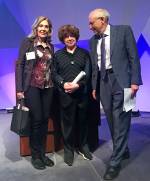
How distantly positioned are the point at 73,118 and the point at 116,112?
51 centimetres

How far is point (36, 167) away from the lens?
3.60 m

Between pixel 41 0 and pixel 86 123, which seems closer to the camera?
pixel 86 123

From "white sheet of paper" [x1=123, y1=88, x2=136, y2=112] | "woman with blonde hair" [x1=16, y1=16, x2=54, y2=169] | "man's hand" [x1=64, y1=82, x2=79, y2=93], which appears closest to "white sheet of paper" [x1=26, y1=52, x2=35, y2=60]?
"woman with blonde hair" [x1=16, y1=16, x2=54, y2=169]

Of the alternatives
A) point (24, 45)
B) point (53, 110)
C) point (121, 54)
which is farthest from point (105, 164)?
point (24, 45)

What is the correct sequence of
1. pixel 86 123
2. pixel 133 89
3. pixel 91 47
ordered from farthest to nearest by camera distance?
pixel 86 123 → pixel 91 47 → pixel 133 89

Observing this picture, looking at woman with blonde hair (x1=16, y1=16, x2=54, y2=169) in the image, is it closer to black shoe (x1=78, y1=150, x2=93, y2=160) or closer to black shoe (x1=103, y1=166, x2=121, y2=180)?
black shoe (x1=78, y1=150, x2=93, y2=160)

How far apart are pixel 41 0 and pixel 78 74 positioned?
2235mm

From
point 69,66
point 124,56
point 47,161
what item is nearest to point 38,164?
point 47,161

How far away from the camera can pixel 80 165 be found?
365 centimetres

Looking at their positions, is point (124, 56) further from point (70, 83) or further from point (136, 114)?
point (136, 114)

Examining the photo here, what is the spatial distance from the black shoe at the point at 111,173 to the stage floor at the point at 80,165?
4cm

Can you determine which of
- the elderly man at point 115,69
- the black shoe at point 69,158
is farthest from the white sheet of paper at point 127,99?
the black shoe at point 69,158

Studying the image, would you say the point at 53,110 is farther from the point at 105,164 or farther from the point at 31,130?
the point at 105,164

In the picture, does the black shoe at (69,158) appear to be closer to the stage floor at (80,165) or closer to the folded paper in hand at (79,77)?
the stage floor at (80,165)
